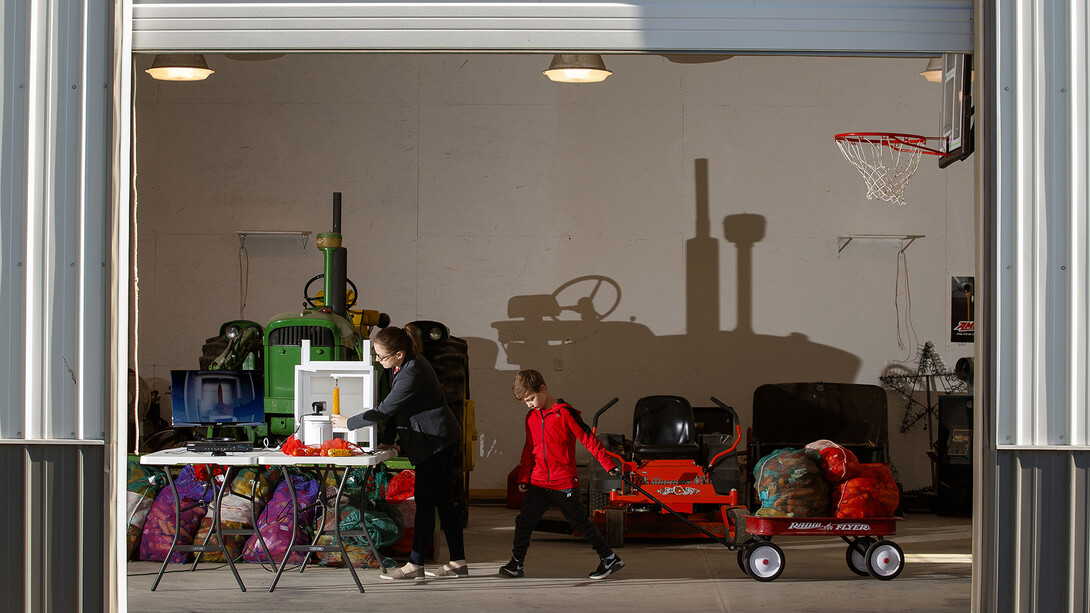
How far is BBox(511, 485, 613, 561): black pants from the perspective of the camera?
6719 mm

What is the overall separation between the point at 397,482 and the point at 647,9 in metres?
3.96

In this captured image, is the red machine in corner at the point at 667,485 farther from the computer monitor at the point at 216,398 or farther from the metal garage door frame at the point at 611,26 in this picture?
the metal garage door frame at the point at 611,26

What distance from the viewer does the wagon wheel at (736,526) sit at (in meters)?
7.51

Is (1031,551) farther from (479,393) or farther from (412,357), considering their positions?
(479,393)

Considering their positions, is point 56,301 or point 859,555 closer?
point 56,301

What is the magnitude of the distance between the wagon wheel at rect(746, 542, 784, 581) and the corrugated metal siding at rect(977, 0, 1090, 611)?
94.0 inches

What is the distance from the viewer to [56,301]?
450 cm

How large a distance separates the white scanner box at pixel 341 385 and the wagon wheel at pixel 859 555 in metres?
2.94

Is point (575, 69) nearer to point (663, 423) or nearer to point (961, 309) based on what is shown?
point (663, 423)

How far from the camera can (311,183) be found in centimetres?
1083

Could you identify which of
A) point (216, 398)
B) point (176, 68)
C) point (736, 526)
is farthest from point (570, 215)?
Result: point (216, 398)

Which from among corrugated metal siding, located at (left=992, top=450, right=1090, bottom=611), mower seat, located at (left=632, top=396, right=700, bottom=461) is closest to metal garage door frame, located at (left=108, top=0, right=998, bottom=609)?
corrugated metal siding, located at (left=992, top=450, right=1090, bottom=611)

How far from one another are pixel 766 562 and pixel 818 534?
0.37m

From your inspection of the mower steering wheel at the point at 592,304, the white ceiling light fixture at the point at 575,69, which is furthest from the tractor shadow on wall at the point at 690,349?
the white ceiling light fixture at the point at 575,69
